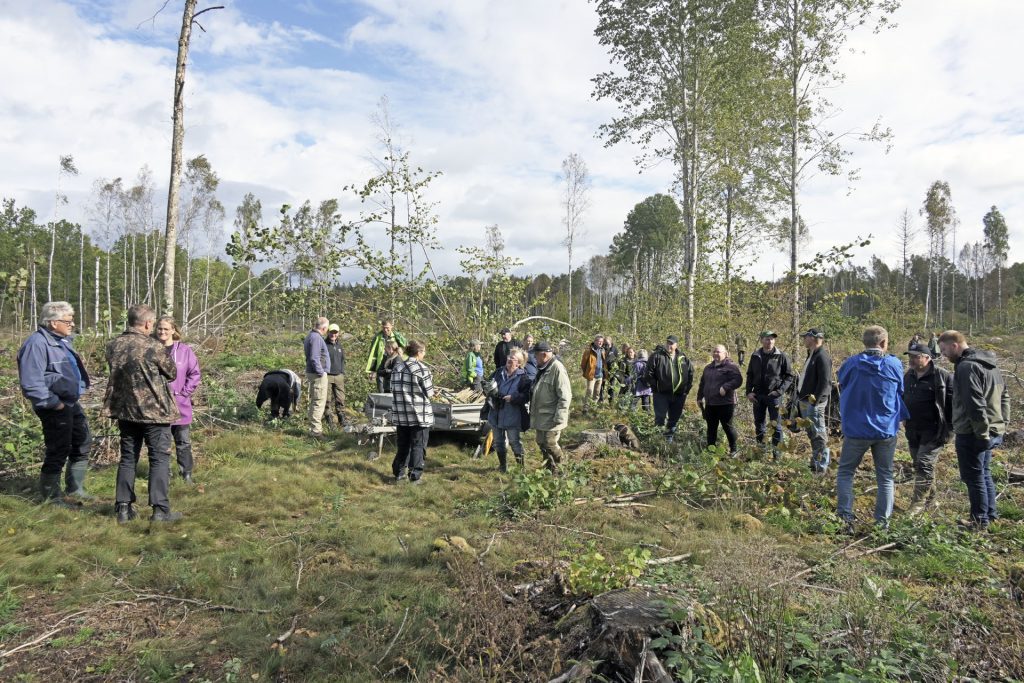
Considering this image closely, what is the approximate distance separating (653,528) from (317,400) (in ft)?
18.8

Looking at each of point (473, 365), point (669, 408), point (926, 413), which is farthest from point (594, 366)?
point (926, 413)

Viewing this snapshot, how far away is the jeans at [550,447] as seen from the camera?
689 cm

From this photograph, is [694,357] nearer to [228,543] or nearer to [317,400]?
[317,400]

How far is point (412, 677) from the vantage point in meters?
2.99

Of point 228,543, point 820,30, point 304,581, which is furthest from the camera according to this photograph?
point 820,30

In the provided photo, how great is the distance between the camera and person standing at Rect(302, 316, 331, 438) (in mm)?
8578

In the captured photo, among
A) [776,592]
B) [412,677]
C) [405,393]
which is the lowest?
[412,677]

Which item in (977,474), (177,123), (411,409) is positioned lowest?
(977,474)

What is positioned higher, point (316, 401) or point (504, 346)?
point (504, 346)

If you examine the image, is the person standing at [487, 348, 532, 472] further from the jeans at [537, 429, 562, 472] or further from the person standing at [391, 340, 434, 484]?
the person standing at [391, 340, 434, 484]

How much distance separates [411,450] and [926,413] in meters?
5.52

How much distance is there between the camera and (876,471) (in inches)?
207

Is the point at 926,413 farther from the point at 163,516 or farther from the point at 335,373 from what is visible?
the point at 335,373

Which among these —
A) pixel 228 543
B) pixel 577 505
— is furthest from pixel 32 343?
pixel 577 505
